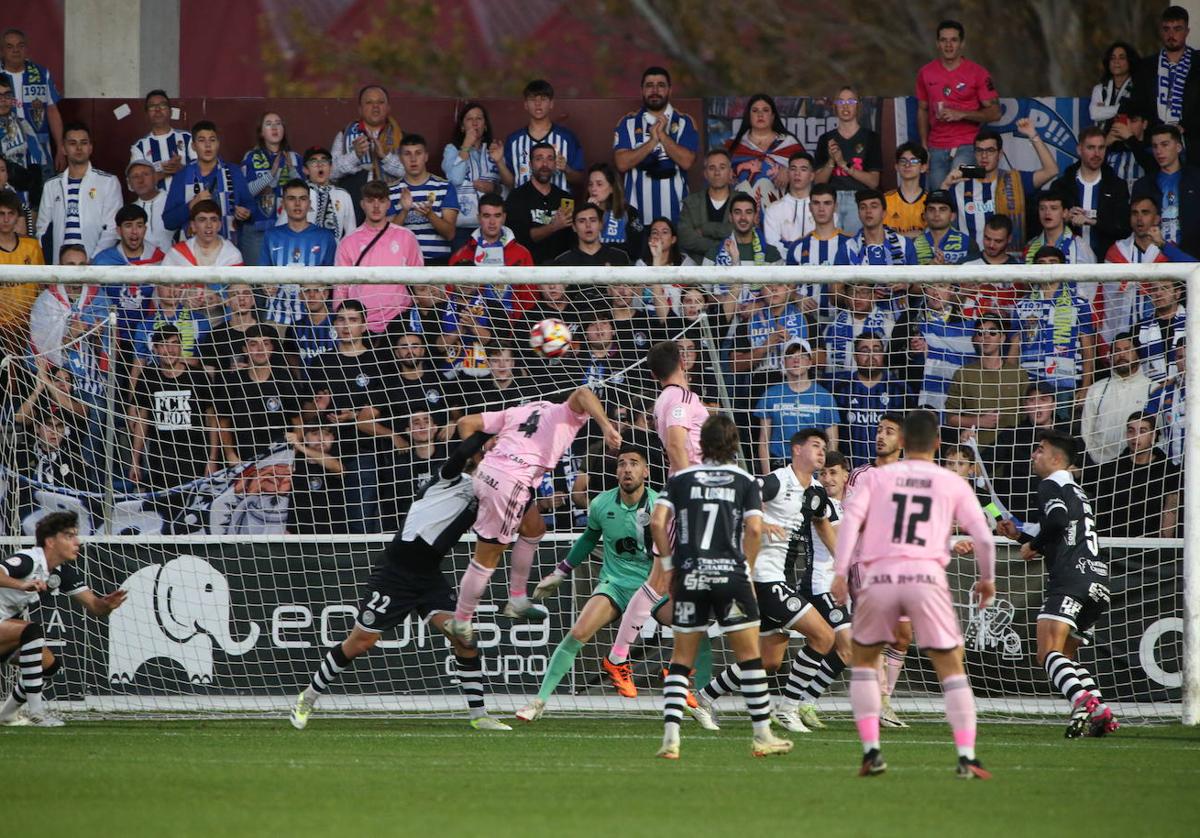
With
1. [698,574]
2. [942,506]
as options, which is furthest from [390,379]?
[942,506]

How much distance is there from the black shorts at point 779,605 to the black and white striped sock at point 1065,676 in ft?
5.47

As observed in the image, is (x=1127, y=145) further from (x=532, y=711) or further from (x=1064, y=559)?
(x=532, y=711)

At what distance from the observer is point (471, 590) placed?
11.1 metres

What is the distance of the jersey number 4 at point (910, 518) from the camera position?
786 centimetres

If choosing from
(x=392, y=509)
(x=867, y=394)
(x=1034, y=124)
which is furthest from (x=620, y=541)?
(x=1034, y=124)

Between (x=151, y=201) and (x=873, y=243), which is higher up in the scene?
(x=151, y=201)

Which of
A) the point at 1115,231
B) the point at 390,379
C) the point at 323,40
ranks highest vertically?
the point at 323,40

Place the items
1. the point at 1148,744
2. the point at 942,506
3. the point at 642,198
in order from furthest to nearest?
1. the point at 642,198
2. the point at 1148,744
3. the point at 942,506

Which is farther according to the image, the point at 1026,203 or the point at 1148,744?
the point at 1026,203

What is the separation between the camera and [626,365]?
42.6ft

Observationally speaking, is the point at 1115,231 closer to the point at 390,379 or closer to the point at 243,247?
the point at 390,379

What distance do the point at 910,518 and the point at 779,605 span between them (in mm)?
3358

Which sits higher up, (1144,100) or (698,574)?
(1144,100)

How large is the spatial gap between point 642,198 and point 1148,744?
285 inches
